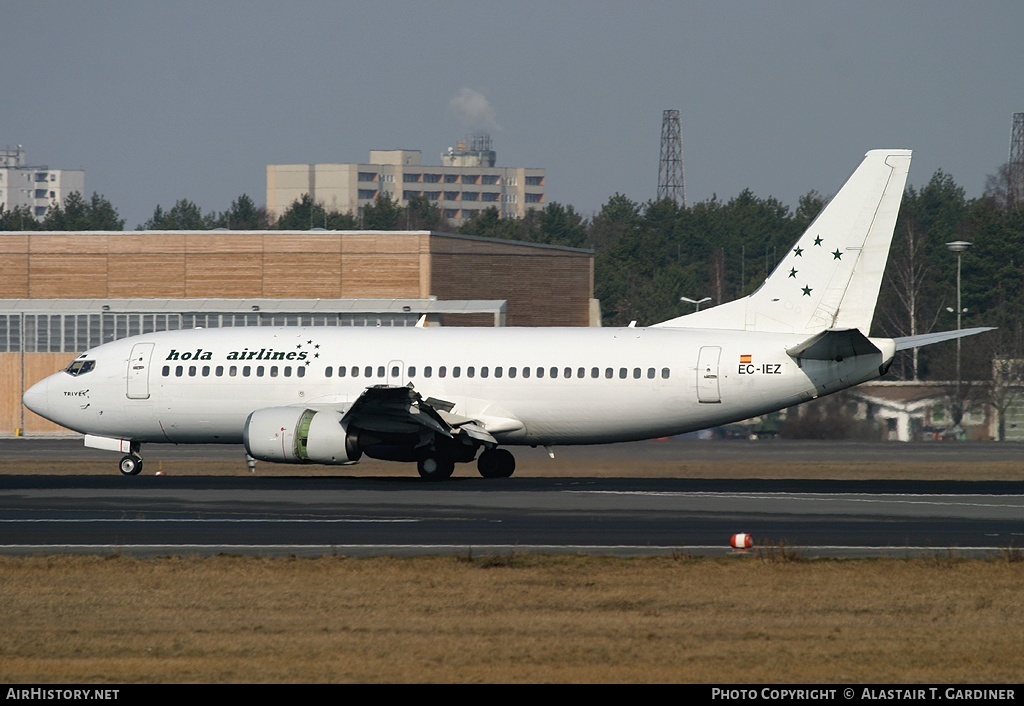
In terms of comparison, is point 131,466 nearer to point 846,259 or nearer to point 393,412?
point 393,412

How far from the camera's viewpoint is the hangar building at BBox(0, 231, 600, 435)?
202ft

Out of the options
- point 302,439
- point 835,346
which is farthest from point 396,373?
point 835,346

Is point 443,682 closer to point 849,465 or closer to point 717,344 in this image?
point 717,344

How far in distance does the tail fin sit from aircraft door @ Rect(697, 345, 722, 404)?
151 cm

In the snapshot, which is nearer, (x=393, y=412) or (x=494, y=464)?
(x=393, y=412)

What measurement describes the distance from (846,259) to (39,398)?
21634 millimetres

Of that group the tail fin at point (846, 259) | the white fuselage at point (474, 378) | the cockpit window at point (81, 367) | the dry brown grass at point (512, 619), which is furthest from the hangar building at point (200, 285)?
the dry brown grass at point (512, 619)

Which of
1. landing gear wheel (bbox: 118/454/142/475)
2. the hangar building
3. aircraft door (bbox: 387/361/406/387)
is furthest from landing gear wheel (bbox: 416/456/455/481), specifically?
A: the hangar building

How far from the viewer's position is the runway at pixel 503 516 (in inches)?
864

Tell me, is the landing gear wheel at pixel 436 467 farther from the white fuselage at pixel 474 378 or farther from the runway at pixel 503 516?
the white fuselage at pixel 474 378

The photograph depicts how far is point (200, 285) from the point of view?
6391 centimetres

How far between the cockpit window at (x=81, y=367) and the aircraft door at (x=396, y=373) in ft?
A: 27.5

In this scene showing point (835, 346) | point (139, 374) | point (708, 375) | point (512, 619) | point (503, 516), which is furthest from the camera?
point (139, 374)

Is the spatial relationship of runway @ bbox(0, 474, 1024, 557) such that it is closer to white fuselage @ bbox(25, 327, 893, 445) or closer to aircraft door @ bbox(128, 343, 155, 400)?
white fuselage @ bbox(25, 327, 893, 445)
